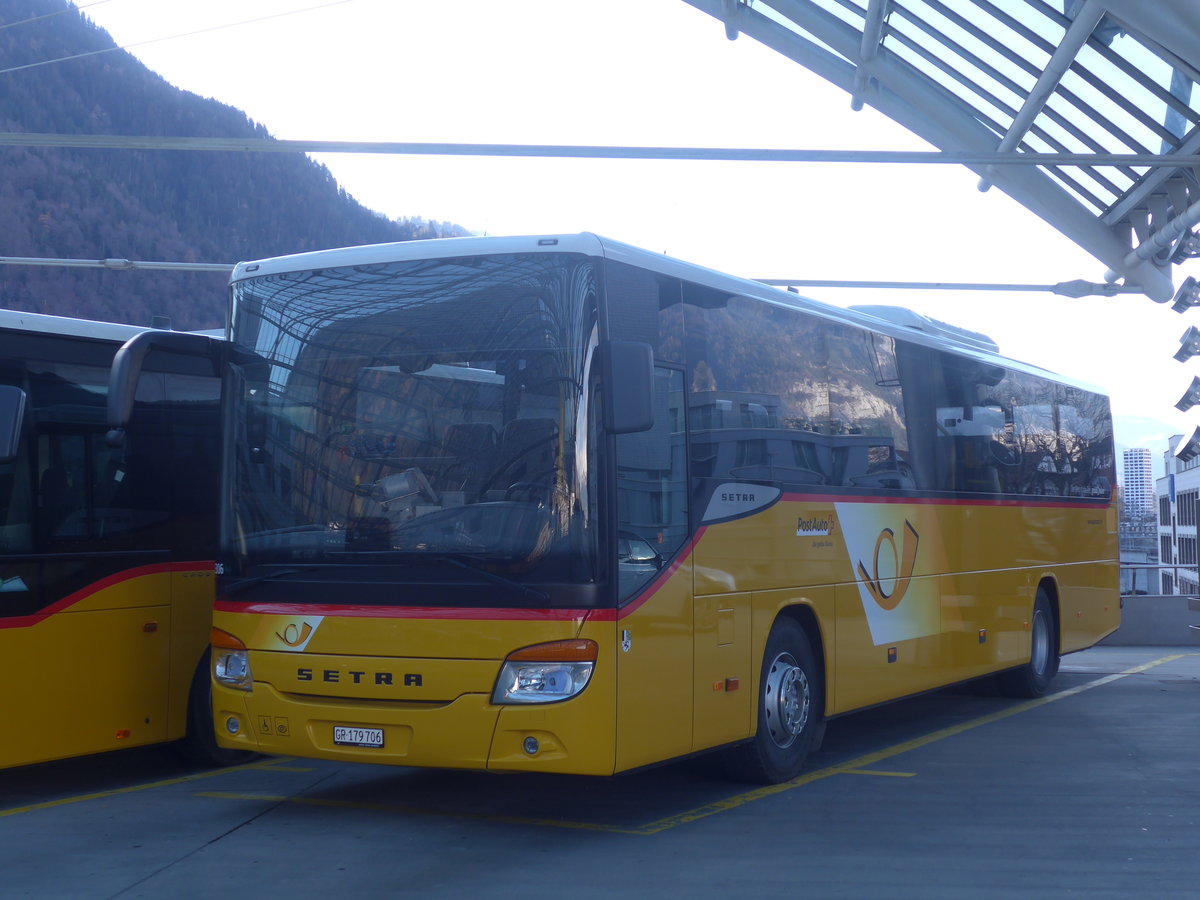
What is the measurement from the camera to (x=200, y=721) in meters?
9.54

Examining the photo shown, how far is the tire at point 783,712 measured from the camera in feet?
28.7

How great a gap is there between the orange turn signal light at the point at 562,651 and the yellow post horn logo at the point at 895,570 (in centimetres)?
355

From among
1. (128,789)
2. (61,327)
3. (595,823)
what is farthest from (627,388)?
(128,789)

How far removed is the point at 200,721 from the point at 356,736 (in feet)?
8.38

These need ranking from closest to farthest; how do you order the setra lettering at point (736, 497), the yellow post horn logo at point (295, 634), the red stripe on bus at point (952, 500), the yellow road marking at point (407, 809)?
the yellow post horn logo at point (295, 634) → the yellow road marking at point (407, 809) → the setra lettering at point (736, 497) → the red stripe on bus at point (952, 500)

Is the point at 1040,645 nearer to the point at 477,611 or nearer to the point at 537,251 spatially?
the point at 477,611

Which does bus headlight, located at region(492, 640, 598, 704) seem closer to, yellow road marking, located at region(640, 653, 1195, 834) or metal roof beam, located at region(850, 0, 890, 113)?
yellow road marking, located at region(640, 653, 1195, 834)

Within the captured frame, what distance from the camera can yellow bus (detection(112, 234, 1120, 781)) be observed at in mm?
7109

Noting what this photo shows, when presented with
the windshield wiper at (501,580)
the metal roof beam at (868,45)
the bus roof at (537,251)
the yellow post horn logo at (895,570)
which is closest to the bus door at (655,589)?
the windshield wiper at (501,580)

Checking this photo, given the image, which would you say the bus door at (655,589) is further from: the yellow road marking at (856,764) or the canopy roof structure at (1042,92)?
the canopy roof structure at (1042,92)

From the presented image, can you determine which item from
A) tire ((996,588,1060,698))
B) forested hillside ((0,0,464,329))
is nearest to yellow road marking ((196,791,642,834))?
tire ((996,588,1060,698))

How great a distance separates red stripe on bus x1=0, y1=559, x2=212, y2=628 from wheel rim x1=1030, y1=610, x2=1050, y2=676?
27.0 ft

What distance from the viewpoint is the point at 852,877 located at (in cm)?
658

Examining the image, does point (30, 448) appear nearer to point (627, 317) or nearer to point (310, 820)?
point (310, 820)
